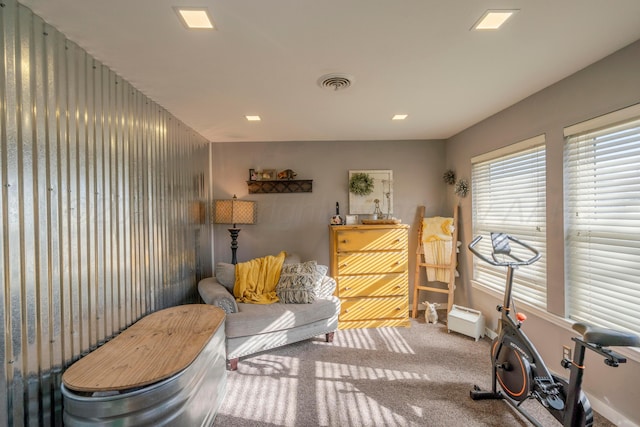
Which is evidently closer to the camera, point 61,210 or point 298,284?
point 61,210

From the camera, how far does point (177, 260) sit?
278 cm

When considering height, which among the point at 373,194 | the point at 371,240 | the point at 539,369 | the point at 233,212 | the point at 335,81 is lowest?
the point at 539,369

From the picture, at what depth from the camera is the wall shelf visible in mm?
3895

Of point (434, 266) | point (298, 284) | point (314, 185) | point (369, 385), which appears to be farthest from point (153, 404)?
point (434, 266)

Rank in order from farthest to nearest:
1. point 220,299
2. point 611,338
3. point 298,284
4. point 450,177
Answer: point 450,177
point 298,284
point 220,299
point 611,338

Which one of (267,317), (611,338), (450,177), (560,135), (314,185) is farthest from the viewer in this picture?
(314,185)

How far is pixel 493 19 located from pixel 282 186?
2.92m

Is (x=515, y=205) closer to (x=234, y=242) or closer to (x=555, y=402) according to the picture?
(x=555, y=402)

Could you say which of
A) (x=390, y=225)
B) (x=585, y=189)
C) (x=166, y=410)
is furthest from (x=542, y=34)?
(x=166, y=410)

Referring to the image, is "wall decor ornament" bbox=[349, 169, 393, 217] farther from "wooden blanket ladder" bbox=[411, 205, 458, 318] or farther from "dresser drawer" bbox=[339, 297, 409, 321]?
"dresser drawer" bbox=[339, 297, 409, 321]

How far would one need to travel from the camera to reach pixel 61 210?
143 cm

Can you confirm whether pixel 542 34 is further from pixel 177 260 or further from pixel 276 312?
pixel 177 260

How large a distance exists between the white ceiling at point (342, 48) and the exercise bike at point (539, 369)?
4.23 ft

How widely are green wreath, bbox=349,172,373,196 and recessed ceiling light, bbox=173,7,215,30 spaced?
2728 mm
